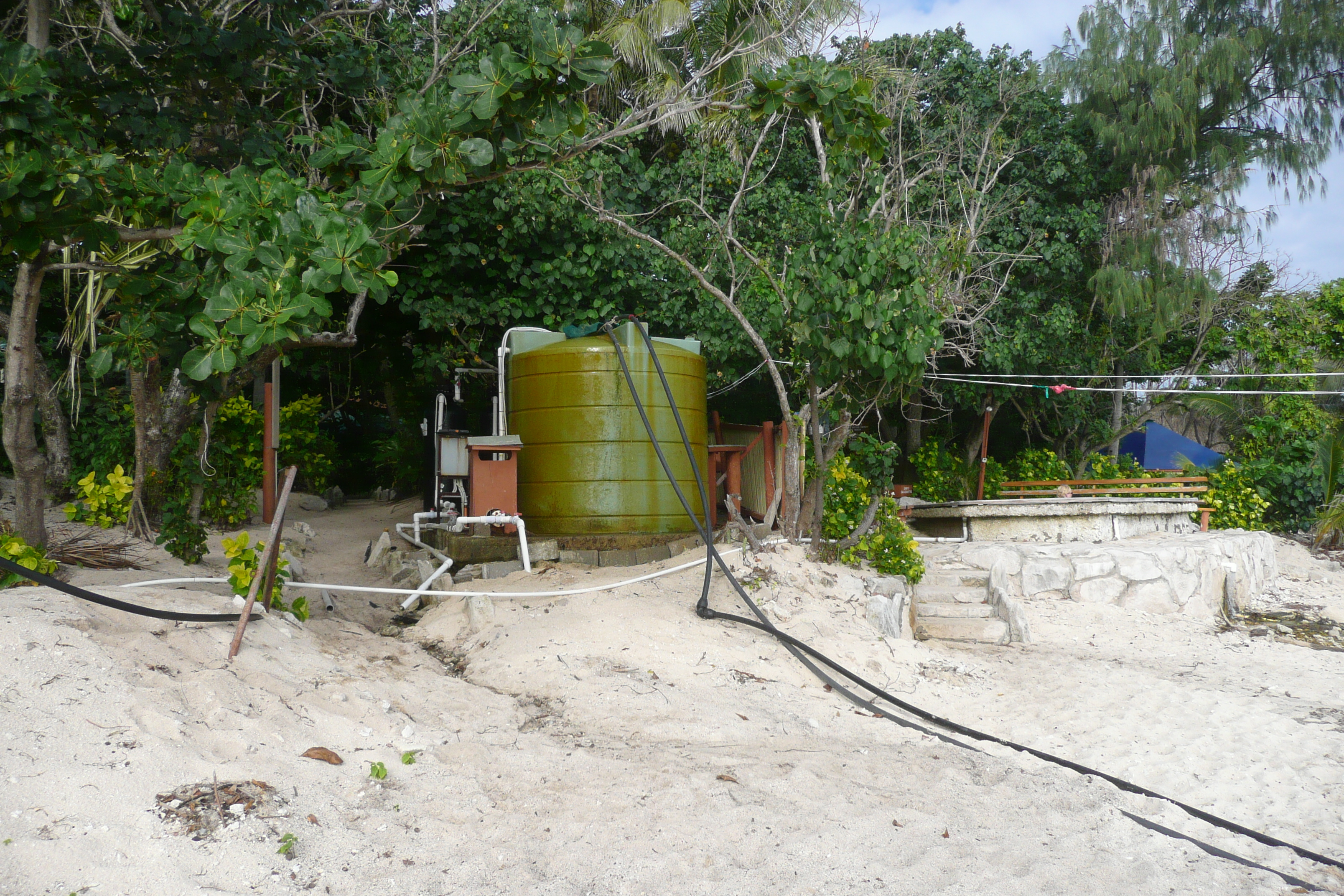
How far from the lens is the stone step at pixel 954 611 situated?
707 cm

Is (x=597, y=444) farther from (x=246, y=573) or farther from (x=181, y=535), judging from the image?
(x=246, y=573)

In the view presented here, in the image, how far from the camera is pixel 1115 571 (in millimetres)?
8773

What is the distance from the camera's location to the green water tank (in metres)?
7.22

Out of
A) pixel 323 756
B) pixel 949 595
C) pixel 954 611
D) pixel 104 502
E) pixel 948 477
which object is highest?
pixel 104 502

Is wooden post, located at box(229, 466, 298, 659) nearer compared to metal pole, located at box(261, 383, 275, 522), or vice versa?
wooden post, located at box(229, 466, 298, 659)

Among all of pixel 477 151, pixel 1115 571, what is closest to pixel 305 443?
pixel 477 151

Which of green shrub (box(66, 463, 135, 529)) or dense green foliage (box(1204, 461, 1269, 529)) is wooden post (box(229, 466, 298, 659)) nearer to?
green shrub (box(66, 463, 135, 529))

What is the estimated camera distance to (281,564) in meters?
4.92

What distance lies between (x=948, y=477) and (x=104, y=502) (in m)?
11.0

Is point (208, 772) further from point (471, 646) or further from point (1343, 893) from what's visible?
point (1343, 893)

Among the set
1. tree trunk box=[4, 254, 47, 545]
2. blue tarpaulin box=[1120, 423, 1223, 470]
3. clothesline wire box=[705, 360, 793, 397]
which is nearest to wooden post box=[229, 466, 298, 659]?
tree trunk box=[4, 254, 47, 545]

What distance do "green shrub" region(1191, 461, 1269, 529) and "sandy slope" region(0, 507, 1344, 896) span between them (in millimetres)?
8449

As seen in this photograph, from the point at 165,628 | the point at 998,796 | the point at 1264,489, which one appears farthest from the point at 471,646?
the point at 1264,489

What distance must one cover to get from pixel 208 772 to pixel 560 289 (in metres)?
7.22
